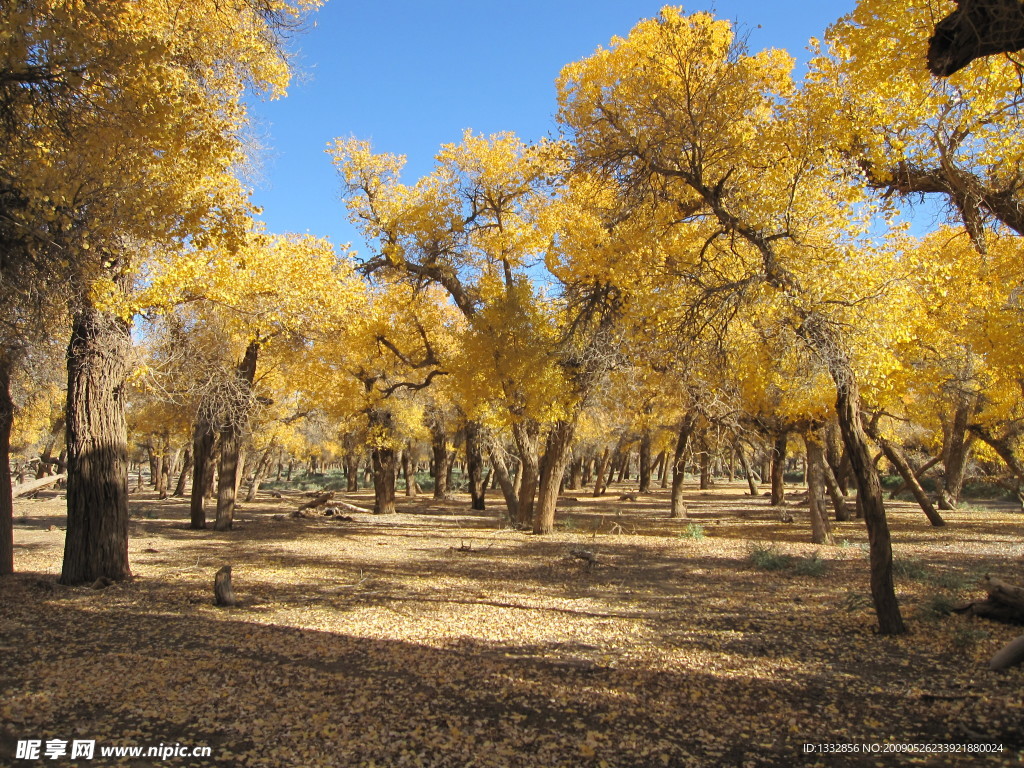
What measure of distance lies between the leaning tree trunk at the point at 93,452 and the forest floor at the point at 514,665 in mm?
537

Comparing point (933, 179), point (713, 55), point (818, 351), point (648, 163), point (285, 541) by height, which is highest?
point (713, 55)

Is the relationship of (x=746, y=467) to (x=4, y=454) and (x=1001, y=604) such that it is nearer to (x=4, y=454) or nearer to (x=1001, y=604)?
(x=1001, y=604)

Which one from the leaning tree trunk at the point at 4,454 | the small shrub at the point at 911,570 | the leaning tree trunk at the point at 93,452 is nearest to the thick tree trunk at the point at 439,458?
the leaning tree trunk at the point at 93,452

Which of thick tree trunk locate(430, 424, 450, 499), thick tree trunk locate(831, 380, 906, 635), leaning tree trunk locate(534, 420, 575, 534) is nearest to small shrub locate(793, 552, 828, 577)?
thick tree trunk locate(831, 380, 906, 635)

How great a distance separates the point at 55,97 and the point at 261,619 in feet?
18.2

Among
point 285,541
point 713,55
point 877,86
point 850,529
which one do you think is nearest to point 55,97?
point 713,55

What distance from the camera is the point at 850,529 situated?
55.2 ft

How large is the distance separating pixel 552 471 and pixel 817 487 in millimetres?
5944

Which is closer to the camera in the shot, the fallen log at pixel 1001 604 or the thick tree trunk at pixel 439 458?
the fallen log at pixel 1001 604

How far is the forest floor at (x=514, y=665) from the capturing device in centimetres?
396

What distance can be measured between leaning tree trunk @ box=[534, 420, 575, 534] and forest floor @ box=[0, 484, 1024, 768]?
4159mm

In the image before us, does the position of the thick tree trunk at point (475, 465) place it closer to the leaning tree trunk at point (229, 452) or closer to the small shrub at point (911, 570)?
the leaning tree trunk at point (229, 452)

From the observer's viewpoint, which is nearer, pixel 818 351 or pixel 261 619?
pixel 818 351

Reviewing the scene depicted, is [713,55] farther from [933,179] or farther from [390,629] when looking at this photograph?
[390,629]
